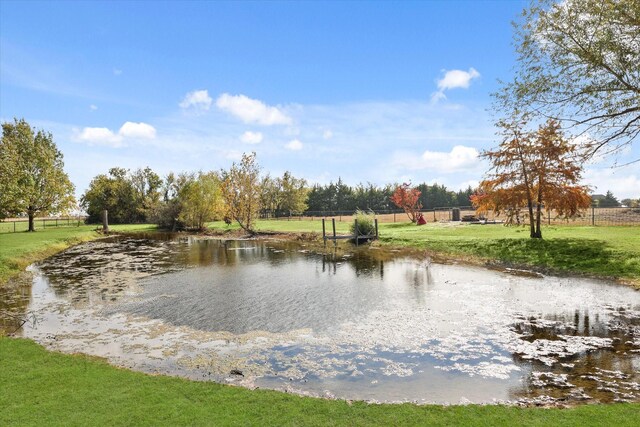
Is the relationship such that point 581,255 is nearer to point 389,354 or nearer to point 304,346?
point 389,354

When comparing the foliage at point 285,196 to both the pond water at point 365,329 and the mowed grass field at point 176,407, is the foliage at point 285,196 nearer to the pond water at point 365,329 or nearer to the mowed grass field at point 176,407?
the pond water at point 365,329

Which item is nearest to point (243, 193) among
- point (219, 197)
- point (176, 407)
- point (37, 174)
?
point (219, 197)

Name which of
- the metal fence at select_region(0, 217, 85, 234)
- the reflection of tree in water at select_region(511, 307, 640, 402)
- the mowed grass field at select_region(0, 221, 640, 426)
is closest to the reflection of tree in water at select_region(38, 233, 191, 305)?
the mowed grass field at select_region(0, 221, 640, 426)

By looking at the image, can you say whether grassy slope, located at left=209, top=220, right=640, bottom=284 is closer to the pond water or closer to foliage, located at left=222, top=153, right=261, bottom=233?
the pond water

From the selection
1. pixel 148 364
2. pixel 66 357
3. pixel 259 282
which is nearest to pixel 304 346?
pixel 148 364

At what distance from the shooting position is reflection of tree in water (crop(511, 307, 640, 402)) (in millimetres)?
7051

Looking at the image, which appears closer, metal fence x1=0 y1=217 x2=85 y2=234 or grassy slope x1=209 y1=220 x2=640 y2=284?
grassy slope x1=209 y1=220 x2=640 y2=284

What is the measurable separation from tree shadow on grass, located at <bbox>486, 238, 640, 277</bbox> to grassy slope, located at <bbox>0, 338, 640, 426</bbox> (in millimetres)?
14182

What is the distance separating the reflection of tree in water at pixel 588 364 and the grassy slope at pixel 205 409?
108 centimetres

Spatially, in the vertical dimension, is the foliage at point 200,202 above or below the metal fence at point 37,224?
above

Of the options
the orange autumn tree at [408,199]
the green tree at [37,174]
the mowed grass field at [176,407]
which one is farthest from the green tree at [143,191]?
the mowed grass field at [176,407]

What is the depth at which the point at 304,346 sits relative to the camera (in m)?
9.94

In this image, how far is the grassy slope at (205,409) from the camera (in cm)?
566

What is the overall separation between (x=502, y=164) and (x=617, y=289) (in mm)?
12947
